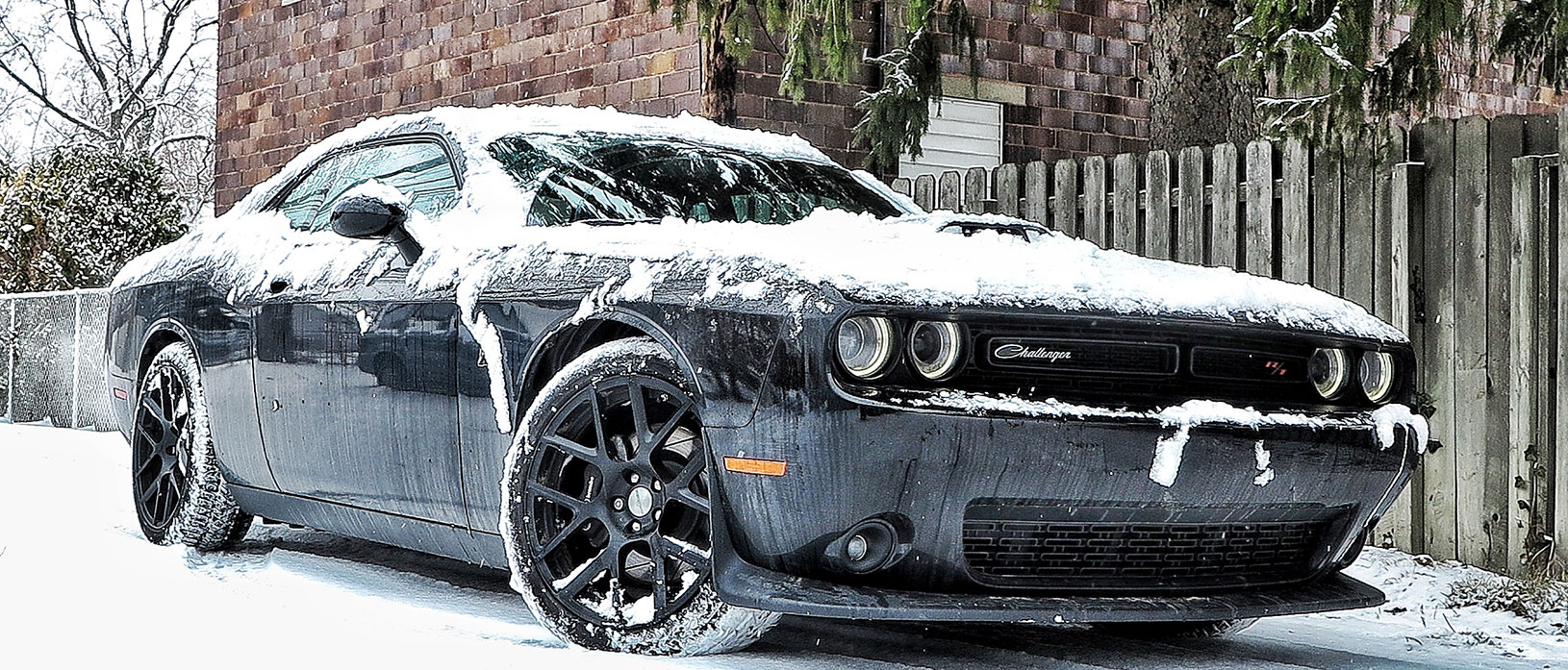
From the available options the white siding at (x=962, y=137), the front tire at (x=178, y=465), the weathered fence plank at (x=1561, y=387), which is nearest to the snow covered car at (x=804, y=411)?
the front tire at (x=178, y=465)

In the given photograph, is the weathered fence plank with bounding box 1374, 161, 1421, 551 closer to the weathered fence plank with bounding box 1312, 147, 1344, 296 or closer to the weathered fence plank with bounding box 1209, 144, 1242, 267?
the weathered fence plank with bounding box 1312, 147, 1344, 296

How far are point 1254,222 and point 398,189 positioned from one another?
3266 millimetres

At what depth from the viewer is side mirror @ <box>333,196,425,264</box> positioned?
450cm

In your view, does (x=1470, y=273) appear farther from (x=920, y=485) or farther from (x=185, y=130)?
(x=185, y=130)

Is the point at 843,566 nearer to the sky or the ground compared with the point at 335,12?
nearer to the ground

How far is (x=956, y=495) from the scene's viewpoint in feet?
11.2

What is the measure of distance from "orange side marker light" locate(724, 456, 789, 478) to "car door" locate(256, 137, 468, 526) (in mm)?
1055

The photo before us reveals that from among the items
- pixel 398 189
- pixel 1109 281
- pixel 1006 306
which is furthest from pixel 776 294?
pixel 398 189

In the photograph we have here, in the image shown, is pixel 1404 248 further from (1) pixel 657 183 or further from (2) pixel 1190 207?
(1) pixel 657 183

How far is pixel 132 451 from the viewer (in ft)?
19.6

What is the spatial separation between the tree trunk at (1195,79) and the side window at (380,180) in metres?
5.23

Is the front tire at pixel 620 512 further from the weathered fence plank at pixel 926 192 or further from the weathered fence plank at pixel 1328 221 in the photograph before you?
the weathered fence plank at pixel 926 192

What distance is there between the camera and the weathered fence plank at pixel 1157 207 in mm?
7035

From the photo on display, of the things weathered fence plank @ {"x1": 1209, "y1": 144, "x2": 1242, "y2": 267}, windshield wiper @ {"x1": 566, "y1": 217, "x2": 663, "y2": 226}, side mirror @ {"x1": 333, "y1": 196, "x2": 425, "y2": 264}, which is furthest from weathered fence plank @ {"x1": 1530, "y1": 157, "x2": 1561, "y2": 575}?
side mirror @ {"x1": 333, "y1": 196, "x2": 425, "y2": 264}
